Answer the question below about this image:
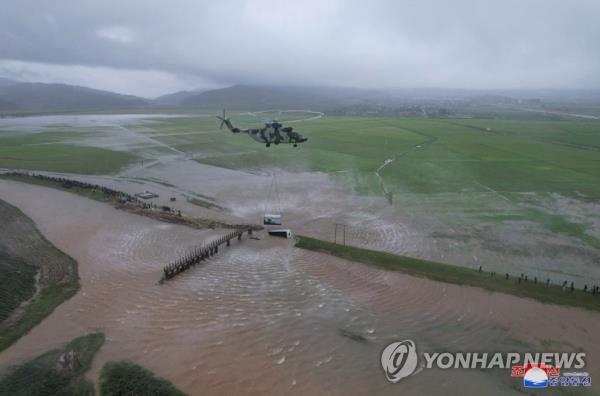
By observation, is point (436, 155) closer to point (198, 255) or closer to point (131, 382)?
point (198, 255)

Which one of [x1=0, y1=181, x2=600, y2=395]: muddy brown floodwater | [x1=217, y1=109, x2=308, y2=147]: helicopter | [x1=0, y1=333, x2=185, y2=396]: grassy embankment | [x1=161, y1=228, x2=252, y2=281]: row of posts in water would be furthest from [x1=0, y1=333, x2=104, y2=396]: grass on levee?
[x1=217, y1=109, x2=308, y2=147]: helicopter

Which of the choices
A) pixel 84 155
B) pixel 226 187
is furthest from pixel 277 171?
pixel 84 155

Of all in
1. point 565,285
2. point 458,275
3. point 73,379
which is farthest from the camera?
point 458,275

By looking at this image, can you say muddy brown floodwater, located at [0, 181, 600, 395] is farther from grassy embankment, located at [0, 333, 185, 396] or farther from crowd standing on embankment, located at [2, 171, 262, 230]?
crowd standing on embankment, located at [2, 171, 262, 230]

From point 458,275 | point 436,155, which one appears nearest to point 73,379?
point 458,275

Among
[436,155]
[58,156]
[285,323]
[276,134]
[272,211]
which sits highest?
[276,134]
